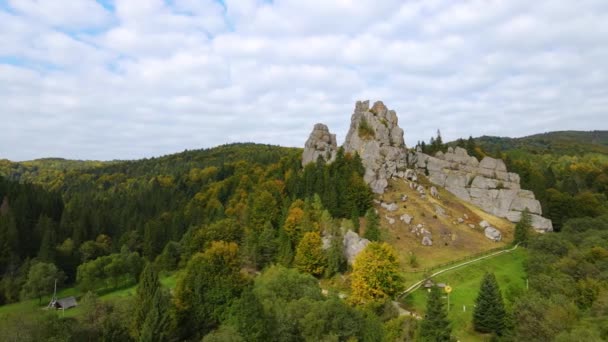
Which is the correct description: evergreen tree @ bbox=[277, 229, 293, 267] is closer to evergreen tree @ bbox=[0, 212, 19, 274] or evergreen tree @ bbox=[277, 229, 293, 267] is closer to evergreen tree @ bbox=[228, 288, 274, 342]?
evergreen tree @ bbox=[228, 288, 274, 342]

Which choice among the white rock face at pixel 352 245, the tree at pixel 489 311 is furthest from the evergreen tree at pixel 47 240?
the tree at pixel 489 311

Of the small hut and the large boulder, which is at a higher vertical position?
the large boulder

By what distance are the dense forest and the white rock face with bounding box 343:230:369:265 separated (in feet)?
5.11

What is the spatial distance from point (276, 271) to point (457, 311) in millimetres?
25267

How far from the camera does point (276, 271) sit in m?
55.3

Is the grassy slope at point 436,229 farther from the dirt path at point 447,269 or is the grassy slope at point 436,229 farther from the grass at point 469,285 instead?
the grass at point 469,285

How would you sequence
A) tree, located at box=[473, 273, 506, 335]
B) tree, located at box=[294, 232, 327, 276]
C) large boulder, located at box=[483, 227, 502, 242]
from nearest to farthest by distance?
1. tree, located at box=[473, 273, 506, 335]
2. tree, located at box=[294, 232, 327, 276]
3. large boulder, located at box=[483, 227, 502, 242]

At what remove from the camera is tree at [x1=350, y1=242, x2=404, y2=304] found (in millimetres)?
54438

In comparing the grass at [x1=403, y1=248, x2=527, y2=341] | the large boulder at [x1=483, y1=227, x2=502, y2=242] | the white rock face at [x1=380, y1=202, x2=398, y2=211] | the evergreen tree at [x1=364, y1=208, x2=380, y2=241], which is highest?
the white rock face at [x1=380, y1=202, x2=398, y2=211]

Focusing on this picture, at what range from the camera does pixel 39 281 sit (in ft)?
233

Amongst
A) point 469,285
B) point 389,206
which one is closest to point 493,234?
point 389,206

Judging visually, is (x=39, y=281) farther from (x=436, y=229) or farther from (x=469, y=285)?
(x=436, y=229)

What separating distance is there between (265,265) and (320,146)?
143 ft

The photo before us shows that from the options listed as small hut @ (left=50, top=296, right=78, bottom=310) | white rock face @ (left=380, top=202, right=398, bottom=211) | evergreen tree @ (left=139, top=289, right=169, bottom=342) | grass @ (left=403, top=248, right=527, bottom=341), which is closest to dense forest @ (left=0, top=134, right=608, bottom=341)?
evergreen tree @ (left=139, top=289, right=169, bottom=342)
